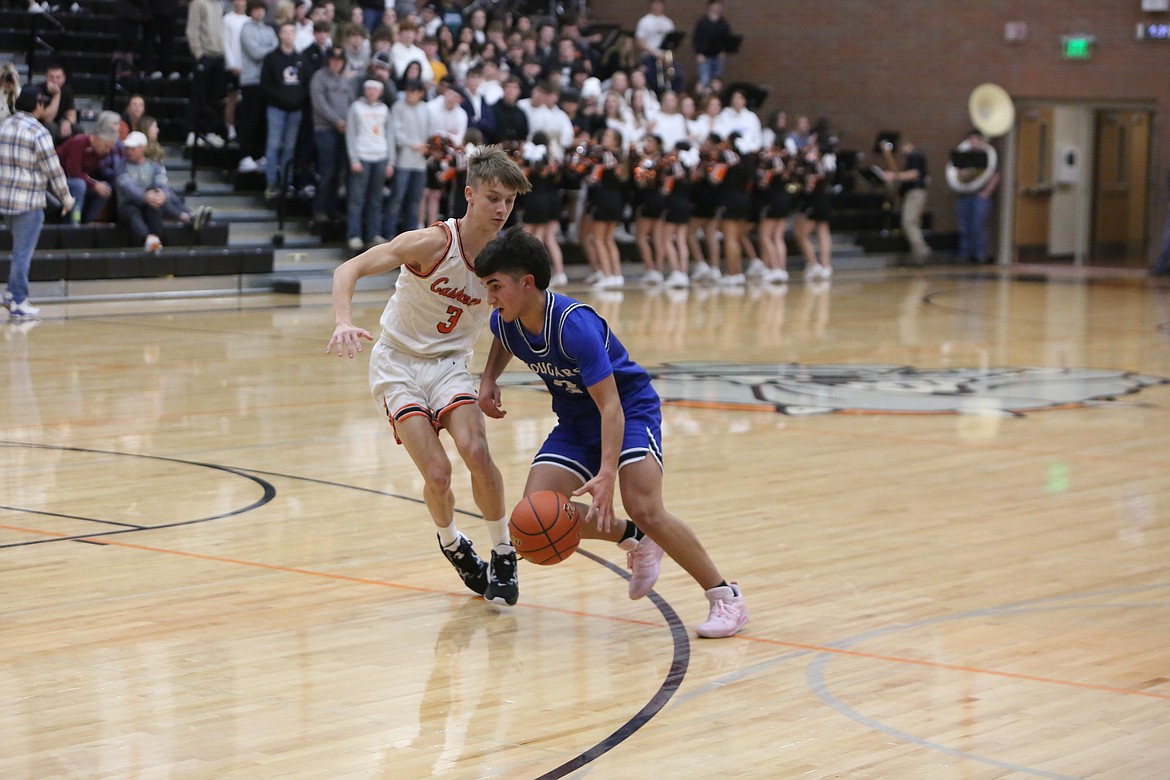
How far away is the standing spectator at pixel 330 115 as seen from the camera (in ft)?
57.4

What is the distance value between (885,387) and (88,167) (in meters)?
8.76

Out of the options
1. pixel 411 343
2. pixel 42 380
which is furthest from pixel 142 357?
pixel 411 343

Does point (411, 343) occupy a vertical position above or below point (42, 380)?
above

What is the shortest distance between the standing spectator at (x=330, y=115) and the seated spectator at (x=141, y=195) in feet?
6.65

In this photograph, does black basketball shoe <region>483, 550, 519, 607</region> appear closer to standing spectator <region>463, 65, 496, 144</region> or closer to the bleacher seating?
the bleacher seating

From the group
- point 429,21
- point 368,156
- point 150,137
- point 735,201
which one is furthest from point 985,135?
point 150,137

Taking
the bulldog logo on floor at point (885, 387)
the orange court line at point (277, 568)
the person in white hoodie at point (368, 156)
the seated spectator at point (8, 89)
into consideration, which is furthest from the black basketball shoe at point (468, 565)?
the person in white hoodie at point (368, 156)

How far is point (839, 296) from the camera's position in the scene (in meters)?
19.5

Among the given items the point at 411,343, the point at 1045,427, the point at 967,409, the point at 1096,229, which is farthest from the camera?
the point at 1096,229

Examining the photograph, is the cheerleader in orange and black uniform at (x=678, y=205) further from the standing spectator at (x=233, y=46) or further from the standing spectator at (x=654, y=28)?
the standing spectator at (x=654, y=28)

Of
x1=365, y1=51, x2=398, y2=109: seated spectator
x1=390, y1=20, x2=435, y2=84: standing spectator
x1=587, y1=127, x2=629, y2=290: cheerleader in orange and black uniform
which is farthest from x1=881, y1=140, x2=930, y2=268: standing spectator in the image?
x1=365, y1=51, x2=398, y2=109: seated spectator

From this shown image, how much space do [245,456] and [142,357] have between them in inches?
162

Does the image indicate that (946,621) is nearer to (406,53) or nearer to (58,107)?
(58,107)

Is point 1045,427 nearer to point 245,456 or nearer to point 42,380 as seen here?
point 245,456
